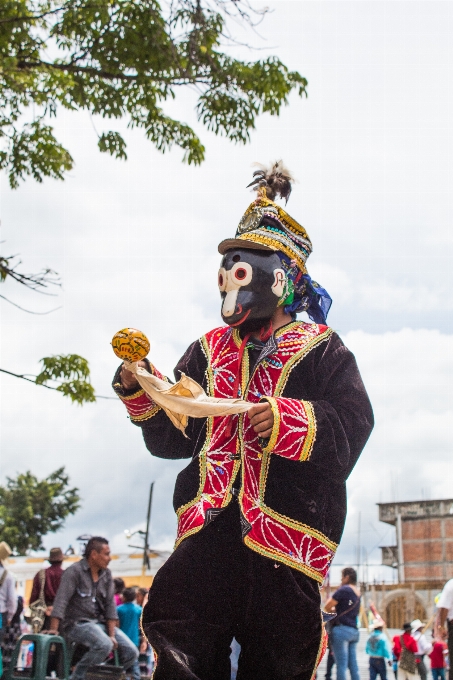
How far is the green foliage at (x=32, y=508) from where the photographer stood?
3419cm

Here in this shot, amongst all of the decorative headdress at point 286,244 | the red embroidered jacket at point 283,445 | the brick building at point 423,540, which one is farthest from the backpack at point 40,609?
the brick building at point 423,540

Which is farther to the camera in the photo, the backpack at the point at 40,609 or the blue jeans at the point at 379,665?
the blue jeans at the point at 379,665

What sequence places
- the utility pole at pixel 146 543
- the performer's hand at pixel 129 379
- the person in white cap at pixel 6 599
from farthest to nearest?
the utility pole at pixel 146 543 → the person in white cap at pixel 6 599 → the performer's hand at pixel 129 379

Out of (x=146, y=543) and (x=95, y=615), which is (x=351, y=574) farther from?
(x=146, y=543)

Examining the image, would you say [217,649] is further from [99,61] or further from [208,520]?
[99,61]

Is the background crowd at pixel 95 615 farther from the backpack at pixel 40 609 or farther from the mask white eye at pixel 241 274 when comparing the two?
the mask white eye at pixel 241 274

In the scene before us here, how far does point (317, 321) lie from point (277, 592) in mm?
1138

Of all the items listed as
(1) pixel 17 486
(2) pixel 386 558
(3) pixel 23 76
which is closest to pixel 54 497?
(1) pixel 17 486

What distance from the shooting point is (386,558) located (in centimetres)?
4431

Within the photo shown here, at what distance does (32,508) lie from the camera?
34469 mm

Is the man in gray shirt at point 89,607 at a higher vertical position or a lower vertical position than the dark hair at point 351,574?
lower

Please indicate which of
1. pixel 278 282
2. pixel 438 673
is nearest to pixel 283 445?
pixel 278 282

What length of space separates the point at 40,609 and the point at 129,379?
5.60 m

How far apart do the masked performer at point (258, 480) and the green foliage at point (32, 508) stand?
3206 centimetres
